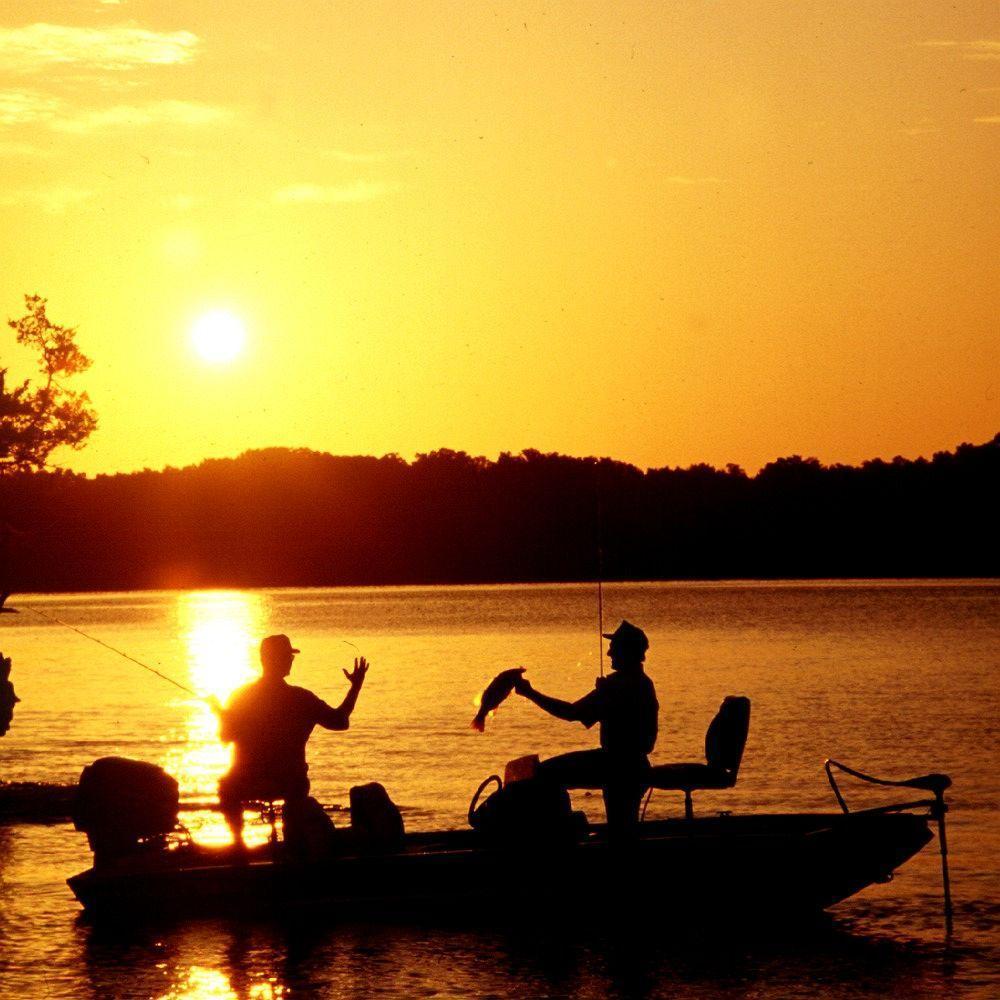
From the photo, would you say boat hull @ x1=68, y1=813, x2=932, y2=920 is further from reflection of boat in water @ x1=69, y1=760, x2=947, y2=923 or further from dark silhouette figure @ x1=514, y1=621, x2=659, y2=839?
dark silhouette figure @ x1=514, y1=621, x2=659, y2=839

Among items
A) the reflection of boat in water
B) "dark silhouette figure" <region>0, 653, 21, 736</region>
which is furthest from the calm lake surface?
"dark silhouette figure" <region>0, 653, 21, 736</region>

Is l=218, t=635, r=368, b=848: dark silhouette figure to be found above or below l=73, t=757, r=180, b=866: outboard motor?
above

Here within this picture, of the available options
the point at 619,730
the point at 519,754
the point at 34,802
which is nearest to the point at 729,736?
the point at 619,730

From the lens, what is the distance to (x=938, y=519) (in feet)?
521

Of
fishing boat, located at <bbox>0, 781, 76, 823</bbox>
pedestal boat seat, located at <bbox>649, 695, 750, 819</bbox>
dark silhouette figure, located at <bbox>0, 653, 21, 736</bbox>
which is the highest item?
dark silhouette figure, located at <bbox>0, 653, 21, 736</bbox>

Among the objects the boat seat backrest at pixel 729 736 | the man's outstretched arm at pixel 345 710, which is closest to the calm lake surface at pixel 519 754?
the boat seat backrest at pixel 729 736

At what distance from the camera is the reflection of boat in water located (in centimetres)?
1448

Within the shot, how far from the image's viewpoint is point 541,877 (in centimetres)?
1450

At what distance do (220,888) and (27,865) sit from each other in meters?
4.59

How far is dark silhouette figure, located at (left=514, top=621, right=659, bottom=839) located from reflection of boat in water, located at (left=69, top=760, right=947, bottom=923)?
542 mm

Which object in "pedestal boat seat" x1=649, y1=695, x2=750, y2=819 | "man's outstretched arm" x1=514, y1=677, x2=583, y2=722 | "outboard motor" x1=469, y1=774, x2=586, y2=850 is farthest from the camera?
"outboard motor" x1=469, y1=774, x2=586, y2=850

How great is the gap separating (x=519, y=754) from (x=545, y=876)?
15775 millimetres

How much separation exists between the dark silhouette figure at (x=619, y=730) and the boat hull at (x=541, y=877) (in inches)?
22.7

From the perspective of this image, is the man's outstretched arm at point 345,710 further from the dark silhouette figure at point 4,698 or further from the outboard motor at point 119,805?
the dark silhouette figure at point 4,698
